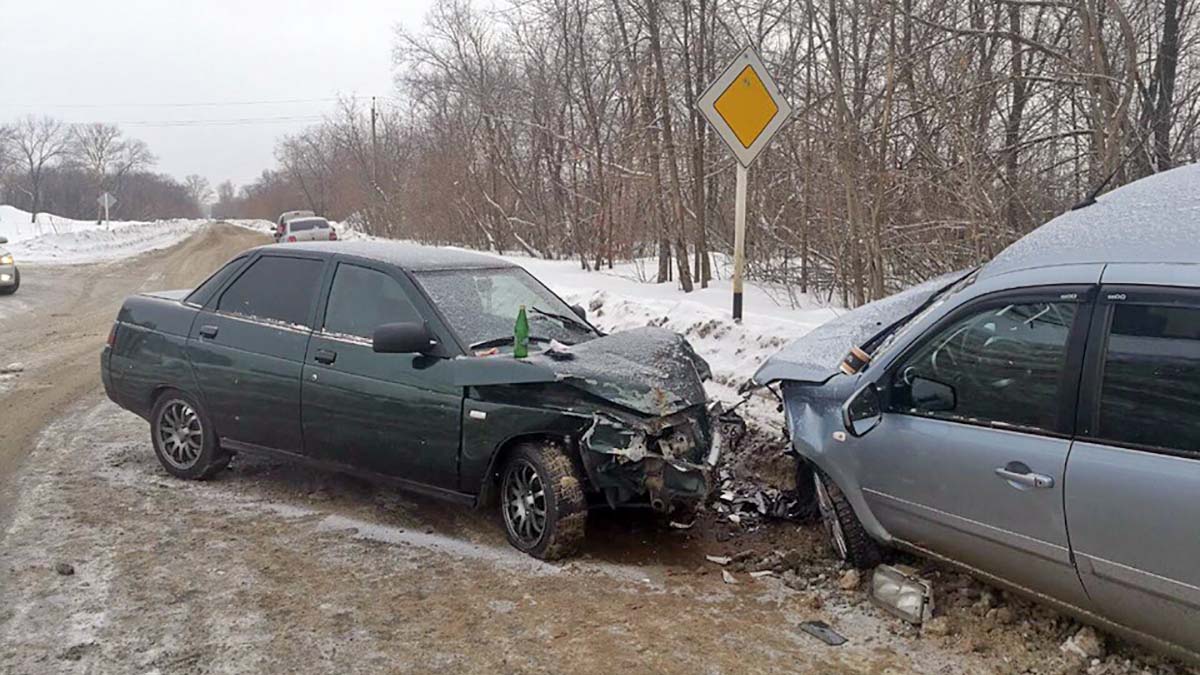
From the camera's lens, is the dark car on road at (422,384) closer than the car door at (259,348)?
Yes

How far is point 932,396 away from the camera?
3623 millimetres

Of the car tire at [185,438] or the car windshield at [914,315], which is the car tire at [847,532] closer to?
the car windshield at [914,315]

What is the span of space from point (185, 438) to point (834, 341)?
14.3 ft

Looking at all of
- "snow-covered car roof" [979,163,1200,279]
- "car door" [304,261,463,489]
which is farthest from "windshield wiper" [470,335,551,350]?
"snow-covered car roof" [979,163,1200,279]

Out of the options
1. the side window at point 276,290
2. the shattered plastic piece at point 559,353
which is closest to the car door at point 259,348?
the side window at point 276,290

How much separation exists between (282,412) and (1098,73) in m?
7.51

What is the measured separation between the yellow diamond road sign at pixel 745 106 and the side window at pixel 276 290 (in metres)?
3.88

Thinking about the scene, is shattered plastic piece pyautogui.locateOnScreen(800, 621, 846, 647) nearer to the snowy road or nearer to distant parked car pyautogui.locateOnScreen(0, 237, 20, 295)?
the snowy road

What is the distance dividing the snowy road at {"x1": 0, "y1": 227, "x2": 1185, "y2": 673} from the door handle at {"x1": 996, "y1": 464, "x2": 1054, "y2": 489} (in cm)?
78

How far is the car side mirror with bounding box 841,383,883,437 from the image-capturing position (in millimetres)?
3861

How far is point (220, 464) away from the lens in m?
5.67

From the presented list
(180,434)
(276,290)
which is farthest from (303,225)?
(276,290)

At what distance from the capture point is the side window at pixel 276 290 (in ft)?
17.7

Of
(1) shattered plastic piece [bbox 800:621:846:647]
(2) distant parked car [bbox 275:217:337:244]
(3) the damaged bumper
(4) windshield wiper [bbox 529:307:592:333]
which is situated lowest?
(1) shattered plastic piece [bbox 800:621:846:647]
